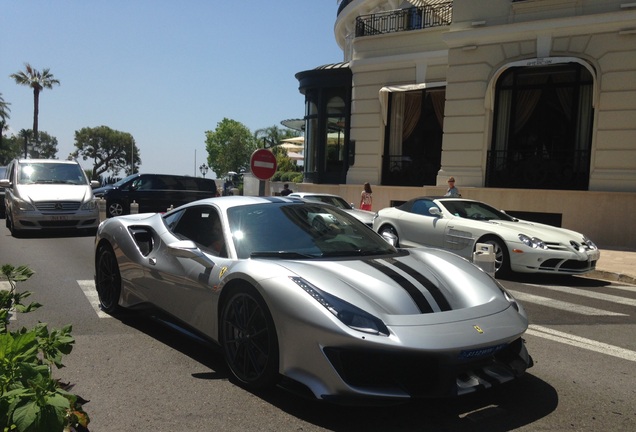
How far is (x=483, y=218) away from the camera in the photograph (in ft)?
35.0

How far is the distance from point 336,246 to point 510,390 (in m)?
1.64

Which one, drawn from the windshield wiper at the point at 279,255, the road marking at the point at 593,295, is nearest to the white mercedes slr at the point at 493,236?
the road marking at the point at 593,295

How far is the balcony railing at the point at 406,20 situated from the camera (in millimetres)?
19578

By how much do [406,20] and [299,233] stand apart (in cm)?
1766

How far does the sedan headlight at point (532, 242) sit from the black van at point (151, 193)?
44.0ft

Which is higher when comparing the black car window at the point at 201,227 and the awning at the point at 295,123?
the awning at the point at 295,123

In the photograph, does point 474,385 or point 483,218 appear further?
point 483,218

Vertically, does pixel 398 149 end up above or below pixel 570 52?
below

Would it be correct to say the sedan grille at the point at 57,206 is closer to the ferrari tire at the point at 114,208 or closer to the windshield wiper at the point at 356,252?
the ferrari tire at the point at 114,208

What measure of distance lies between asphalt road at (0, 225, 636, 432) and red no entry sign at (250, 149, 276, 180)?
5.45 metres

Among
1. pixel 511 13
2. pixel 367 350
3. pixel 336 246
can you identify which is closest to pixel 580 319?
pixel 336 246

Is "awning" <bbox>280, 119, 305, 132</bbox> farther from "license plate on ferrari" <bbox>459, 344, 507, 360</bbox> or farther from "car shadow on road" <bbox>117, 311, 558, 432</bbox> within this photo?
"license plate on ferrari" <bbox>459, 344, 507, 360</bbox>

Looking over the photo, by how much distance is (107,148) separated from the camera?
301ft

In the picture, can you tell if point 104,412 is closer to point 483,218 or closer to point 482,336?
point 482,336
